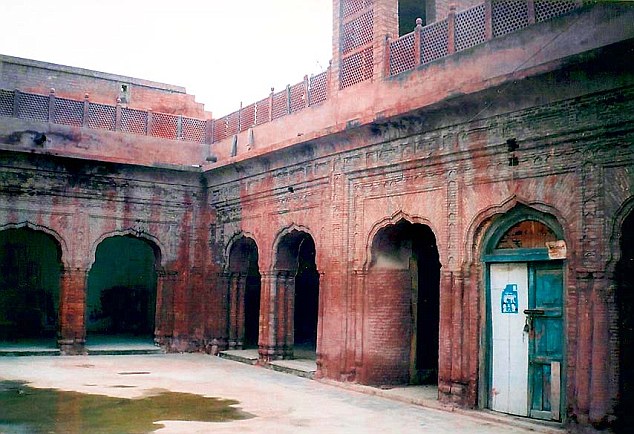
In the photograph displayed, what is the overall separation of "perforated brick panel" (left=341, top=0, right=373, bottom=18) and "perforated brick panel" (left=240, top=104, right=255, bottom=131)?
3.69m

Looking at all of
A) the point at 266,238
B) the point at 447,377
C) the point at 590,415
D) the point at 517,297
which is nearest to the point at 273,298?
the point at 266,238

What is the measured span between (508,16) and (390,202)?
3.20 meters

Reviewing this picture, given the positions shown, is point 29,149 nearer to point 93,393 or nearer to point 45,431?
point 93,393

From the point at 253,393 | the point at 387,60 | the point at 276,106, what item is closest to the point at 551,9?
the point at 387,60

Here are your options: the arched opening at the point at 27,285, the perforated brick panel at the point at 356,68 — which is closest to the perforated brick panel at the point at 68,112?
the arched opening at the point at 27,285

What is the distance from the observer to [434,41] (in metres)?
10.3

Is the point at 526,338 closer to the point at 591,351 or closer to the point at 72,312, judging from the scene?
the point at 591,351

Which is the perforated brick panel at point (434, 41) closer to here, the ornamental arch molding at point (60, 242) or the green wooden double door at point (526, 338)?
the green wooden double door at point (526, 338)

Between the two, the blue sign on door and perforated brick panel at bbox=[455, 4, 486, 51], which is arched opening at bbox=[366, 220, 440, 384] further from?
perforated brick panel at bbox=[455, 4, 486, 51]

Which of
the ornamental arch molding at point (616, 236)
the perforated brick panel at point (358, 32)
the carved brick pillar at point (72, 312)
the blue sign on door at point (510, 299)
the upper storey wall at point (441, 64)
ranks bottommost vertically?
the carved brick pillar at point (72, 312)

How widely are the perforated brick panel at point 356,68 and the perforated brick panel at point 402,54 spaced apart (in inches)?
19.5

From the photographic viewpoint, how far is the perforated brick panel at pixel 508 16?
8.86m

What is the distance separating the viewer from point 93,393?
33.1 feet

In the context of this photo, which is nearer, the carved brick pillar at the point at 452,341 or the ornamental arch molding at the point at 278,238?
the carved brick pillar at the point at 452,341
